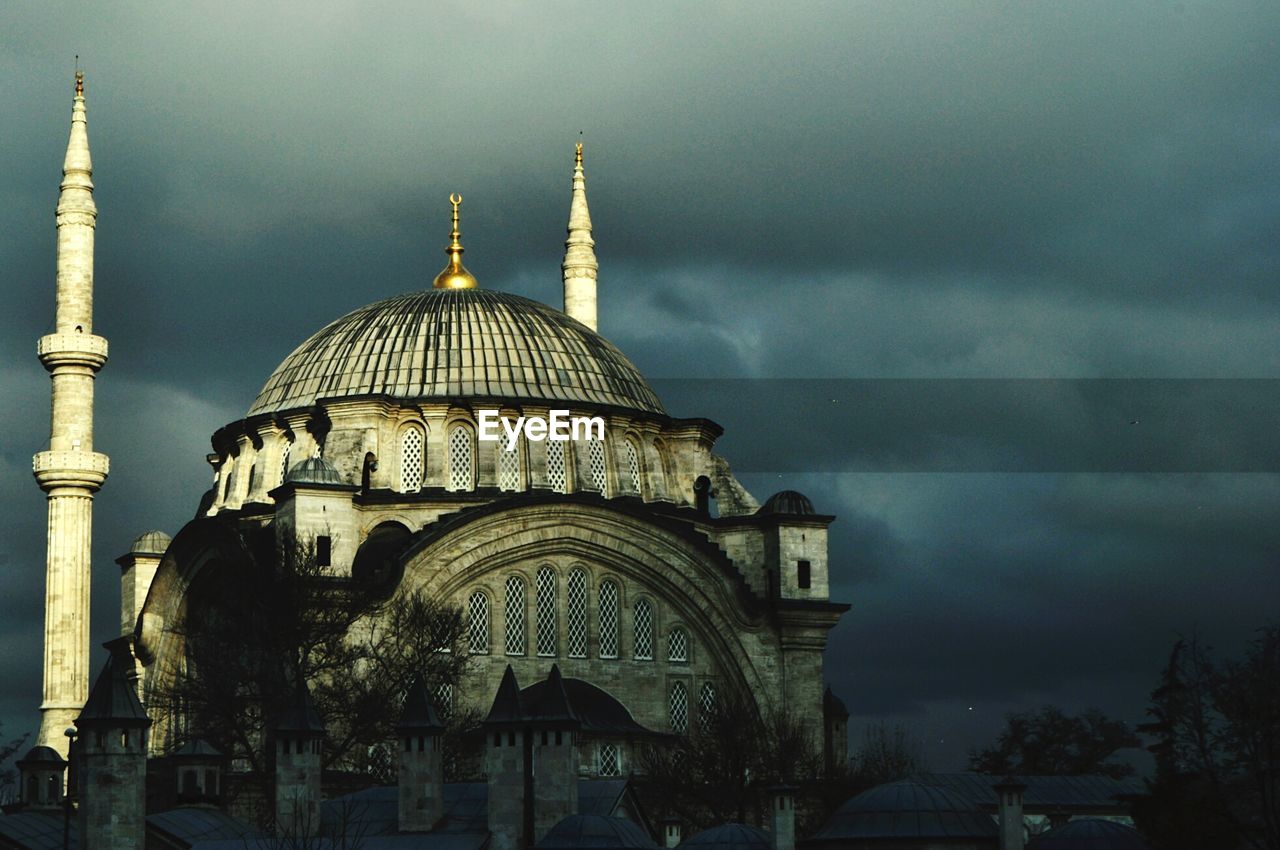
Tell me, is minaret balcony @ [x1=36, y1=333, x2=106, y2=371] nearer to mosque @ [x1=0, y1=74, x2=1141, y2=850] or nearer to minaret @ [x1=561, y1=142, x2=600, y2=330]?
mosque @ [x1=0, y1=74, x2=1141, y2=850]

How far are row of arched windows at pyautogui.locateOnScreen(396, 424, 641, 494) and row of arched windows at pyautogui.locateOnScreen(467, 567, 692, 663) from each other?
220cm

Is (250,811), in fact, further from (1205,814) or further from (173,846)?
(1205,814)

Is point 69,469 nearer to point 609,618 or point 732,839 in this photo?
point 609,618

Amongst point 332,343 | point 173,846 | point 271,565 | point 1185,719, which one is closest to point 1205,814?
point 1185,719

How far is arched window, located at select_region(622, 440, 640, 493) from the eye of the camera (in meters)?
51.2

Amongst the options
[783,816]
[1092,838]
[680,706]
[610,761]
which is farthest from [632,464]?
[1092,838]

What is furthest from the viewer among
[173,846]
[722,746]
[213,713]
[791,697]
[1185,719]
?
[791,697]

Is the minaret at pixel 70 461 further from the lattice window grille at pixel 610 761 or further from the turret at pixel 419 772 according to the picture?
the turret at pixel 419 772

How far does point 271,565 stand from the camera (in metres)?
45.5

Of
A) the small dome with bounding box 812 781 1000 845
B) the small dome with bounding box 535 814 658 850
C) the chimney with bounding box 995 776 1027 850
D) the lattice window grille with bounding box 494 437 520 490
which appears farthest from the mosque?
the small dome with bounding box 535 814 658 850

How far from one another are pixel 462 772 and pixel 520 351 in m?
11.4

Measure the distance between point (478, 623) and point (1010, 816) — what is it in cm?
1410

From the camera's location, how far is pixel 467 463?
4978 centimetres

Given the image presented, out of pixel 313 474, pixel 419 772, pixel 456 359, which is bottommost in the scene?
pixel 419 772
